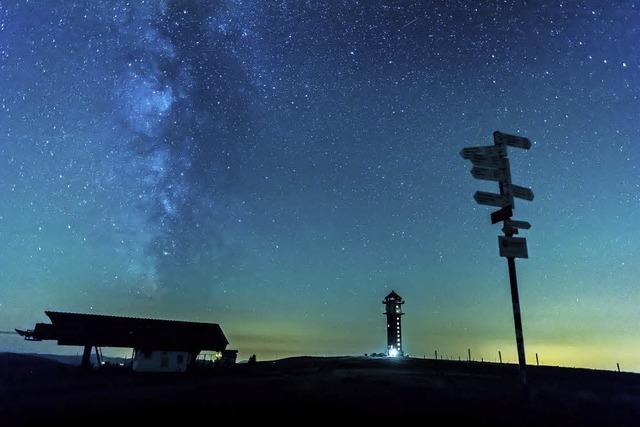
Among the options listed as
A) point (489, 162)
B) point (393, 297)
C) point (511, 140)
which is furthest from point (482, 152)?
point (393, 297)

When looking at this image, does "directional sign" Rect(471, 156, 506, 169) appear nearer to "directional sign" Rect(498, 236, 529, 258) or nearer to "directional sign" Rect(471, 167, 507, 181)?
"directional sign" Rect(471, 167, 507, 181)

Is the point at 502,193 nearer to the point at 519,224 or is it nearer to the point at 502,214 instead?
the point at 502,214

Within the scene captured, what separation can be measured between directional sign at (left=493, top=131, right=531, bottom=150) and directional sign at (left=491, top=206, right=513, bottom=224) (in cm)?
152

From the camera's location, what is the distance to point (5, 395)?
20578 millimetres

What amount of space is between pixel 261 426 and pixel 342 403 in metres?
3.61

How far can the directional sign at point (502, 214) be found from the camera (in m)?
8.91

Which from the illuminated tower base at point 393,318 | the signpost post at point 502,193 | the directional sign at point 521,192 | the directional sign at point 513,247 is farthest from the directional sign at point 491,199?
the illuminated tower base at point 393,318

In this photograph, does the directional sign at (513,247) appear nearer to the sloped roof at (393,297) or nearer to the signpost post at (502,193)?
the signpost post at (502,193)

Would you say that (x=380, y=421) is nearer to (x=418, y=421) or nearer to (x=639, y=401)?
(x=418, y=421)

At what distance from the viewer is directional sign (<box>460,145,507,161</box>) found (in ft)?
30.2

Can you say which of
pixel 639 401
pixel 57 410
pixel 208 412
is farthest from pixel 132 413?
pixel 639 401

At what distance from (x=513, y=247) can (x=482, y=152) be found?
2.09 m

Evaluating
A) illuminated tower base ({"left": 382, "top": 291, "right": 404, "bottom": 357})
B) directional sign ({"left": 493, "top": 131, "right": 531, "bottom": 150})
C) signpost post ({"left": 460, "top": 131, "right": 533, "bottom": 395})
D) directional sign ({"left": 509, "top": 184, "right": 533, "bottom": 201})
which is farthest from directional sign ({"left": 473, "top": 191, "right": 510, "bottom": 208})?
illuminated tower base ({"left": 382, "top": 291, "right": 404, "bottom": 357})

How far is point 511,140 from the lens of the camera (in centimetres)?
966
